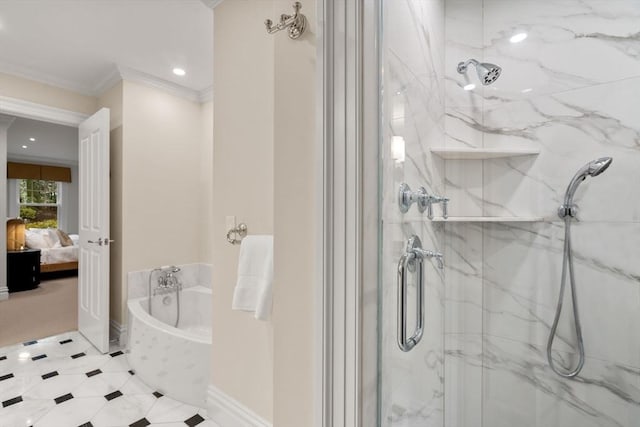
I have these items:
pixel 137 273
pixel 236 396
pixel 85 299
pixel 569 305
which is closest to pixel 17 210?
pixel 85 299

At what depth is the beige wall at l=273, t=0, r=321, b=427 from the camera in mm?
935

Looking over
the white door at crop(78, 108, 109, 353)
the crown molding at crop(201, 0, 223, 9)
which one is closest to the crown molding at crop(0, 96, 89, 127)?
the white door at crop(78, 108, 109, 353)

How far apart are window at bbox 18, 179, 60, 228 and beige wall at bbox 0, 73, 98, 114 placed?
5.64 meters

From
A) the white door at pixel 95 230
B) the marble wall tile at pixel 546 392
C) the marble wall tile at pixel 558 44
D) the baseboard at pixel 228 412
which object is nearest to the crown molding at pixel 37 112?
the white door at pixel 95 230

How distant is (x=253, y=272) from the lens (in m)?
1.45

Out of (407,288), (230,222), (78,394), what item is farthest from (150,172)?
(407,288)

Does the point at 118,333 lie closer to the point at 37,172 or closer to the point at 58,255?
the point at 58,255

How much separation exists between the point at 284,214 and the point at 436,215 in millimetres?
738

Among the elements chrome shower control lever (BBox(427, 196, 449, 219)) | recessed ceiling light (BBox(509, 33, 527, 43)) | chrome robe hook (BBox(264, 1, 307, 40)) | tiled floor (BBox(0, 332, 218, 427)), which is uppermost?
recessed ceiling light (BBox(509, 33, 527, 43))

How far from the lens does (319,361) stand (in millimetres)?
847

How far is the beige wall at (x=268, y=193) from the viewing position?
0.95m

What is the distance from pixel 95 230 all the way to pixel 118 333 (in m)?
0.94

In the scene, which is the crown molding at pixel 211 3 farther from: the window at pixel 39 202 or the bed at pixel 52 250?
the window at pixel 39 202

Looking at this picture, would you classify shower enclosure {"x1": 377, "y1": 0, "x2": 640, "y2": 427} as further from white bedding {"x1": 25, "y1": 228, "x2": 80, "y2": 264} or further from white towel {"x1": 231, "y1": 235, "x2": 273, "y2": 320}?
white bedding {"x1": 25, "y1": 228, "x2": 80, "y2": 264}
